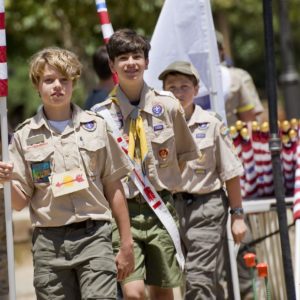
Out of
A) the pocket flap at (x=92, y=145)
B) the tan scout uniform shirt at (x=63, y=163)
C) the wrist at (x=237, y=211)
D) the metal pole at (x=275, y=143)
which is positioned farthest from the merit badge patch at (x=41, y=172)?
the wrist at (x=237, y=211)

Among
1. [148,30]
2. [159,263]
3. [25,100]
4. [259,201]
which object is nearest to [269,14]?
[159,263]

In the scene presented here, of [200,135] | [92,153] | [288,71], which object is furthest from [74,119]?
[288,71]

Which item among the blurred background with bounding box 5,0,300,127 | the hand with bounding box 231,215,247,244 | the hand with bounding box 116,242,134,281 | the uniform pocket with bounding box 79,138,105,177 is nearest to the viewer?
the uniform pocket with bounding box 79,138,105,177

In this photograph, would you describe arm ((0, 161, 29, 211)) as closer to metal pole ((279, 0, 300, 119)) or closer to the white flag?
the white flag

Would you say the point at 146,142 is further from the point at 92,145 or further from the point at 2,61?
the point at 2,61

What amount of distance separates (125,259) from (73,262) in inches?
14.6

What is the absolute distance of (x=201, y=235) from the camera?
7.90m

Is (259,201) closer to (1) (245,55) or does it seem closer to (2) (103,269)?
(2) (103,269)

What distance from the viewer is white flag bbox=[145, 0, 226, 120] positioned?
8.45m

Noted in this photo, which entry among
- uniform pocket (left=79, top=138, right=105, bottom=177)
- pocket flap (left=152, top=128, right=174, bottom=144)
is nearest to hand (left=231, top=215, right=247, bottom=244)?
pocket flap (left=152, top=128, right=174, bottom=144)

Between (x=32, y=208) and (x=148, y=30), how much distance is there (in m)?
10.3

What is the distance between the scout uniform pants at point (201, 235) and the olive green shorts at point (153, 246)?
600 millimetres

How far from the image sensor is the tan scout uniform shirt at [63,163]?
6355 mm

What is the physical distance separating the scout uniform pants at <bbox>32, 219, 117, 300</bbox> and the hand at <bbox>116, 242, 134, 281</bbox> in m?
0.13
